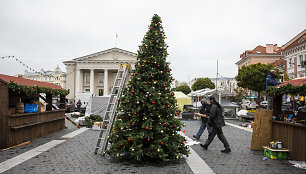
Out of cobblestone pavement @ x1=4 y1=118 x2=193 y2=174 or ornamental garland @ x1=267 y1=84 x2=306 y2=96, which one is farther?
ornamental garland @ x1=267 y1=84 x2=306 y2=96

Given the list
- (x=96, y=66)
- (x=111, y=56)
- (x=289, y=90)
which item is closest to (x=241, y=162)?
(x=289, y=90)

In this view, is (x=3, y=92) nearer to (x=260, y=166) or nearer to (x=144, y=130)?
(x=144, y=130)

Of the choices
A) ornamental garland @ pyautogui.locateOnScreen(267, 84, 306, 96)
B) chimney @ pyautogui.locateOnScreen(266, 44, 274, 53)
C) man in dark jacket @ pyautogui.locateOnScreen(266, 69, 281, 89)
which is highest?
chimney @ pyautogui.locateOnScreen(266, 44, 274, 53)

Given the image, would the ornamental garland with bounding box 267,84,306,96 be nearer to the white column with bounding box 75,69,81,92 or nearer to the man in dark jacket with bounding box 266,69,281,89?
the man in dark jacket with bounding box 266,69,281,89

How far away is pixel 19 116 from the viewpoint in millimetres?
9203

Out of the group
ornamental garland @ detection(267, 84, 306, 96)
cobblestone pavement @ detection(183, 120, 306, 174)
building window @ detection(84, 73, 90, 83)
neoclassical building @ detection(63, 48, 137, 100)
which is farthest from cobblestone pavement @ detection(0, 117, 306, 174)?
building window @ detection(84, 73, 90, 83)

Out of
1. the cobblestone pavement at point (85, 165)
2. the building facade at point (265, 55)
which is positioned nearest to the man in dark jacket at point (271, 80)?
the cobblestone pavement at point (85, 165)

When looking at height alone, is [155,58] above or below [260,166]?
above

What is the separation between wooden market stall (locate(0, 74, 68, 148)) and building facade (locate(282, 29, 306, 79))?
3430cm

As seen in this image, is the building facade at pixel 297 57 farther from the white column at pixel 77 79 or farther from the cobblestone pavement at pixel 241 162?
the white column at pixel 77 79

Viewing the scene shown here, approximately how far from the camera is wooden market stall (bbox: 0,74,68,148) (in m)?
8.26

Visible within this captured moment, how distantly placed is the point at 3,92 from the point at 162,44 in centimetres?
554

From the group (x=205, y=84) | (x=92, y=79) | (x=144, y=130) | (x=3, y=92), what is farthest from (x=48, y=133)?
(x=205, y=84)

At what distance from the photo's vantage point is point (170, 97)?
669 centimetres
